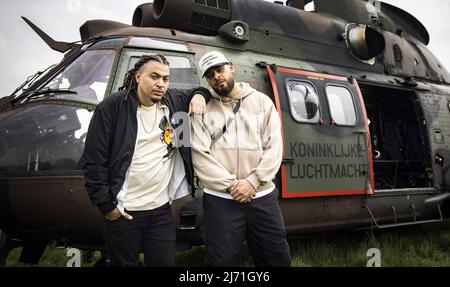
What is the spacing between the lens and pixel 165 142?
240cm

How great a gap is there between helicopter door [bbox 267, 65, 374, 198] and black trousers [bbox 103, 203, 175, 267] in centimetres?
210

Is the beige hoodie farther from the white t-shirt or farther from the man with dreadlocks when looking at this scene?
the white t-shirt

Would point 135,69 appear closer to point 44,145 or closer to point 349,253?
point 44,145

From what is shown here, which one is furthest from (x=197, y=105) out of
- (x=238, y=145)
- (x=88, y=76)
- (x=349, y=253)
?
(x=349, y=253)

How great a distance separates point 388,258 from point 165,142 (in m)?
3.71

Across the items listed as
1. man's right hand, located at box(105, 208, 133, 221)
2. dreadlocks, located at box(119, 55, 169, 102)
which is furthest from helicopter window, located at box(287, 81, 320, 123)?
man's right hand, located at box(105, 208, 133, 221)

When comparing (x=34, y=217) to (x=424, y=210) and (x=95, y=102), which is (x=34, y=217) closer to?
(x=95, y=102)

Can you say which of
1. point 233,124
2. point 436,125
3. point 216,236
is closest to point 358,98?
point 436,125

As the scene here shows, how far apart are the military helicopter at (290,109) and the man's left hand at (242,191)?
58.0 inches

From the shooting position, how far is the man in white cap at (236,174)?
7.86ft

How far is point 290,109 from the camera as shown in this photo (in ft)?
14.8

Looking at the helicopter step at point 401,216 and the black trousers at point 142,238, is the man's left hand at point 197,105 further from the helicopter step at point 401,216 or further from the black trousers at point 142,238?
the helicopter step at point 401,216

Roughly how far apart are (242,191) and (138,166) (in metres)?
0.61

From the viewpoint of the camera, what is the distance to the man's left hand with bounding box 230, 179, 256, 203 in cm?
234
